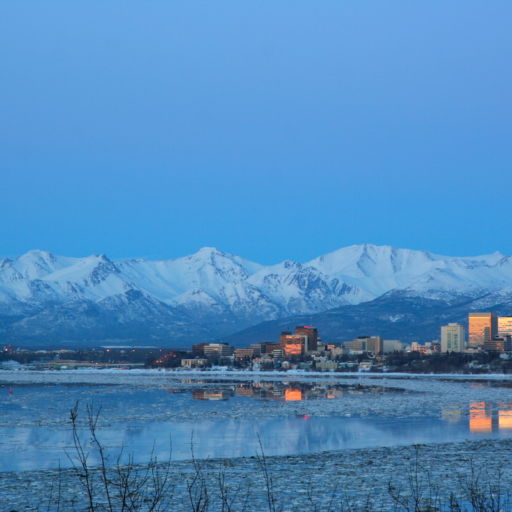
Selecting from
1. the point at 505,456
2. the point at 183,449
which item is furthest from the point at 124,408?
the point at 505,456

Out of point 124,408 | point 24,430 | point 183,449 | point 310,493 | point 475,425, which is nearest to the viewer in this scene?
point 310,493

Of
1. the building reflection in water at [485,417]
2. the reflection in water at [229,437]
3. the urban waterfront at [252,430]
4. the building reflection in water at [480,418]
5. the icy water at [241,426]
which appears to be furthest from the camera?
the building reflection in water at [485,417]

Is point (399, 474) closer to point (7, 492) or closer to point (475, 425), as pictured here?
point (7, 492)

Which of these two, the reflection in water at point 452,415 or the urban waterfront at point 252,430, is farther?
the reflection in water at point 452,415

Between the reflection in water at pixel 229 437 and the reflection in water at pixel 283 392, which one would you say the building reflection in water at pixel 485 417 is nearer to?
the reflection in water at pixel 229 437

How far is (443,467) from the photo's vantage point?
34.0m

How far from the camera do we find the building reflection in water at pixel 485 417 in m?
50.2

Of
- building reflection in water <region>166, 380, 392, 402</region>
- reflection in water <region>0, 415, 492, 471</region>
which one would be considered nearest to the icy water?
reflection in water <region>0, 415, 492, 471</region>

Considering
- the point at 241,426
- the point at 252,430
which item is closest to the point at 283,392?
the point at 241,426

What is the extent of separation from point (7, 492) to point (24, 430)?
19559mm

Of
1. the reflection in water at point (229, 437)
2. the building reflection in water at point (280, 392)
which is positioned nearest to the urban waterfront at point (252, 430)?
the reflection in water at point (229, 437)

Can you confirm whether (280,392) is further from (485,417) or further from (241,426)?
(241,426)

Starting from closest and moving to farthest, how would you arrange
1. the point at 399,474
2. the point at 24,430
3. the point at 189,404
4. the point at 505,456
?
the point at 399,474 → the point at 505,456 → the point at 24,430 → the point at 189,404

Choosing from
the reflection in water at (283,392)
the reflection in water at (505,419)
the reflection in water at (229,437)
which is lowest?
the reflection in water at (229,437)
